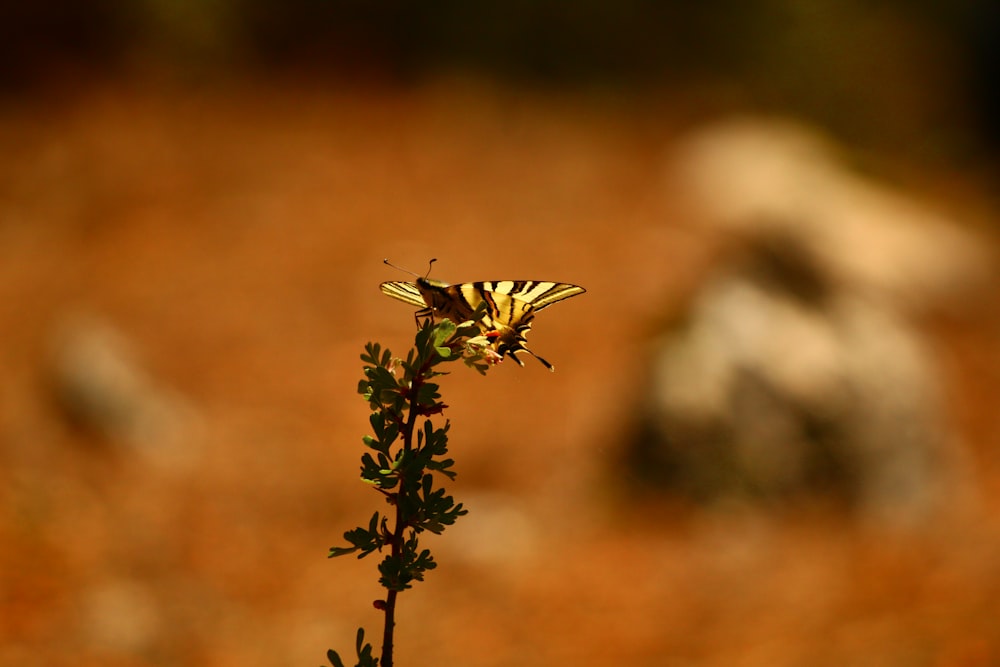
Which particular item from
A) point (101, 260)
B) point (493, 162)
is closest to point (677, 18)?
point (493, 162)

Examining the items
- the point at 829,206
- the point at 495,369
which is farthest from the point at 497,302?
the point at 829,206

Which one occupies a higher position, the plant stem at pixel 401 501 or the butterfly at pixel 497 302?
the butterfly at pixel 497 302

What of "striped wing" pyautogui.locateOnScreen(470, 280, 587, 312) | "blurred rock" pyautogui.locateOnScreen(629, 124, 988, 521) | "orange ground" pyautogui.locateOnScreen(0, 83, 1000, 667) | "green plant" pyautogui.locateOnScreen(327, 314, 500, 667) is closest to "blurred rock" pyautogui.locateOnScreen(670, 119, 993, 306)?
"orange ground" pyautogui.locateOnScreen(0, 83, 1000, 667)

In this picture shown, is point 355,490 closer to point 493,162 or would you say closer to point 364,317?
point 364,317

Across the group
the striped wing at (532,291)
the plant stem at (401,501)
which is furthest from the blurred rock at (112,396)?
the striped wing at (532,291)

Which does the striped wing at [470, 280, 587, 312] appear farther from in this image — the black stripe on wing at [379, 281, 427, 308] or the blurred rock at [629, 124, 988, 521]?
the blurred rock at [629, 124, 988, 521]

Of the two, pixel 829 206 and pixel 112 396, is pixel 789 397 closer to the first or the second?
pixel 112 396

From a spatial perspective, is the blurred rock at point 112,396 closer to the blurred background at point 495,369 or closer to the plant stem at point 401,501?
the blurred background at point 495,369

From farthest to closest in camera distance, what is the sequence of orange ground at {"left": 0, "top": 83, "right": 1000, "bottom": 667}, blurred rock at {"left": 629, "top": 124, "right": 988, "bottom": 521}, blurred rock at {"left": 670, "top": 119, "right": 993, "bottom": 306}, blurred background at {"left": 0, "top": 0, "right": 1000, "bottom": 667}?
blurred rock at {"left": 670, "top": 119, "right": 993, "bottom": 306}, blurred rock at {"left": 629, "top": 124, "right": 988, "bottom": 521}, blurred background at {"left": 0, "top": 0, "right": 1000, "bottom": 667}, orange ground at {"left": 0, "top": 83, "right": 1000, "bottom": 667}
